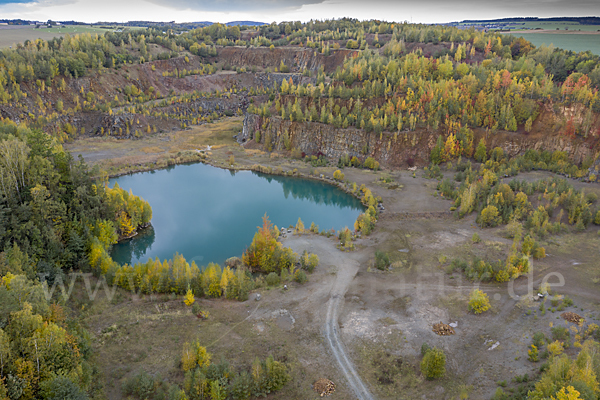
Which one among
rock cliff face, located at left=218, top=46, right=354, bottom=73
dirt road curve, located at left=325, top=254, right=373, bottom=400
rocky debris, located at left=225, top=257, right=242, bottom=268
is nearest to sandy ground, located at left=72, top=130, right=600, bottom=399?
dirt road curve, located at left=325, top=254, right=373, bottom=400

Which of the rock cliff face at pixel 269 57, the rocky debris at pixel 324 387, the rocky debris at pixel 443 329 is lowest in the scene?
the rocky debris at pixel 324 387

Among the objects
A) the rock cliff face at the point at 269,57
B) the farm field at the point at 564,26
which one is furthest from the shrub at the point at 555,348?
the farm field at the point at 564,26

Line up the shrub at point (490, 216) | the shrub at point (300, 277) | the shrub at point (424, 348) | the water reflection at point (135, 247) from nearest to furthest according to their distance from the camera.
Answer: the shrub at point (424, 348)
the shrub at point (300, 277)
the water reflection at point (135, 247)
the shrub at point (490, 216)

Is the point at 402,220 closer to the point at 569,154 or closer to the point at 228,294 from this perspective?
the point at 228,294

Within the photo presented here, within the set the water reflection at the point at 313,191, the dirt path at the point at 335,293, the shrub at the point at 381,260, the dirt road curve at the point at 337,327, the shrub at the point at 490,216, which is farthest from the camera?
the water reflection at the point at 313,191

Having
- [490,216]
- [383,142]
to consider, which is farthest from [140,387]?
[383,142]

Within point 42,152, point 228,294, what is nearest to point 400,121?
point 228,294

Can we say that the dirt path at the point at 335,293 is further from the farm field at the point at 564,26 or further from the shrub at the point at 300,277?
the farm field at the point at 564,26

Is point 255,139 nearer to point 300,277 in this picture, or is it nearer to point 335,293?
point 300,277

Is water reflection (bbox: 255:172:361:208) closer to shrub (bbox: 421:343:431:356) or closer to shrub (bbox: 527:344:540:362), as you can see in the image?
shrub (bbox: 421:343:431:356)
